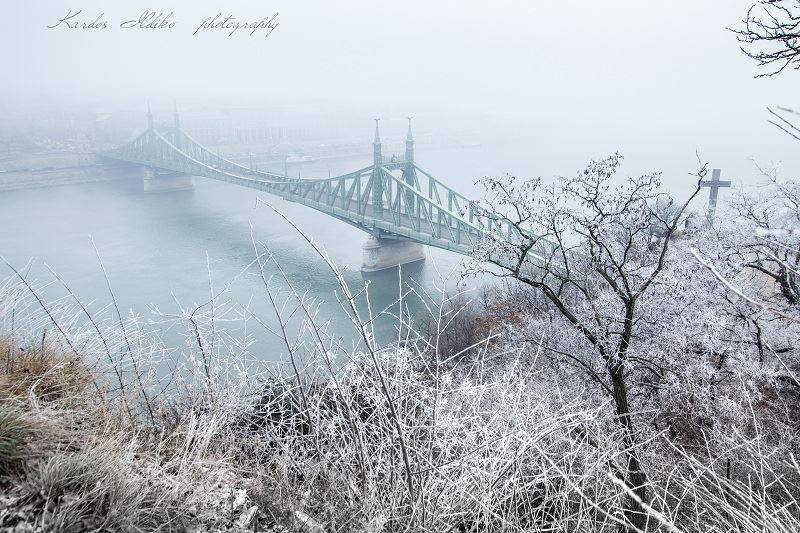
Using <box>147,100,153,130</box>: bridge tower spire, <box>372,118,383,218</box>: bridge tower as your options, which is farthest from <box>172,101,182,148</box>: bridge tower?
<box>372,118,383,218</box>: bridge tower

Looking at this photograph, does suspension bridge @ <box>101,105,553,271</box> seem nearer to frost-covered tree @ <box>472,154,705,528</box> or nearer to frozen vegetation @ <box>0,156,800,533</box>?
frost-covered tree @ <box>472,154,705,528</box>

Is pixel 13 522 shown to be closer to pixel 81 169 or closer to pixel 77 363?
pixel 77 363

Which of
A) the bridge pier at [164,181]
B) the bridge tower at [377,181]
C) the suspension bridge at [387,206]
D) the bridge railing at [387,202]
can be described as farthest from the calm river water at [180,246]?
the bridge tower at [377,181]

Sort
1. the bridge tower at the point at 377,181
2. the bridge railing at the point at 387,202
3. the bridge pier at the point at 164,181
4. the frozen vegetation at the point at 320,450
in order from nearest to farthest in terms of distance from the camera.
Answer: the frozen vegetation at the point at 320,450 → the bridge railing at the point at 387,202 → the bridge tower at the point at 377,181 → the bridge pier at the point at 164,181

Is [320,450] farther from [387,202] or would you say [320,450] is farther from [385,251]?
[387,202]

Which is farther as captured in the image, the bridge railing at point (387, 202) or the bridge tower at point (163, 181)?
the bridge tower at point (163, 181)

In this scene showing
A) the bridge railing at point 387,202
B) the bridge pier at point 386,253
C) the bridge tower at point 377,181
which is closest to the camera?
the bridge railing at point 387,202

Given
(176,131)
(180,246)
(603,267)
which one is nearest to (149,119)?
(176,131)

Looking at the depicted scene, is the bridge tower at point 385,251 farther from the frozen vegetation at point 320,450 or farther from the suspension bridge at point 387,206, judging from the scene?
the frozen vegetation at point 320,450
